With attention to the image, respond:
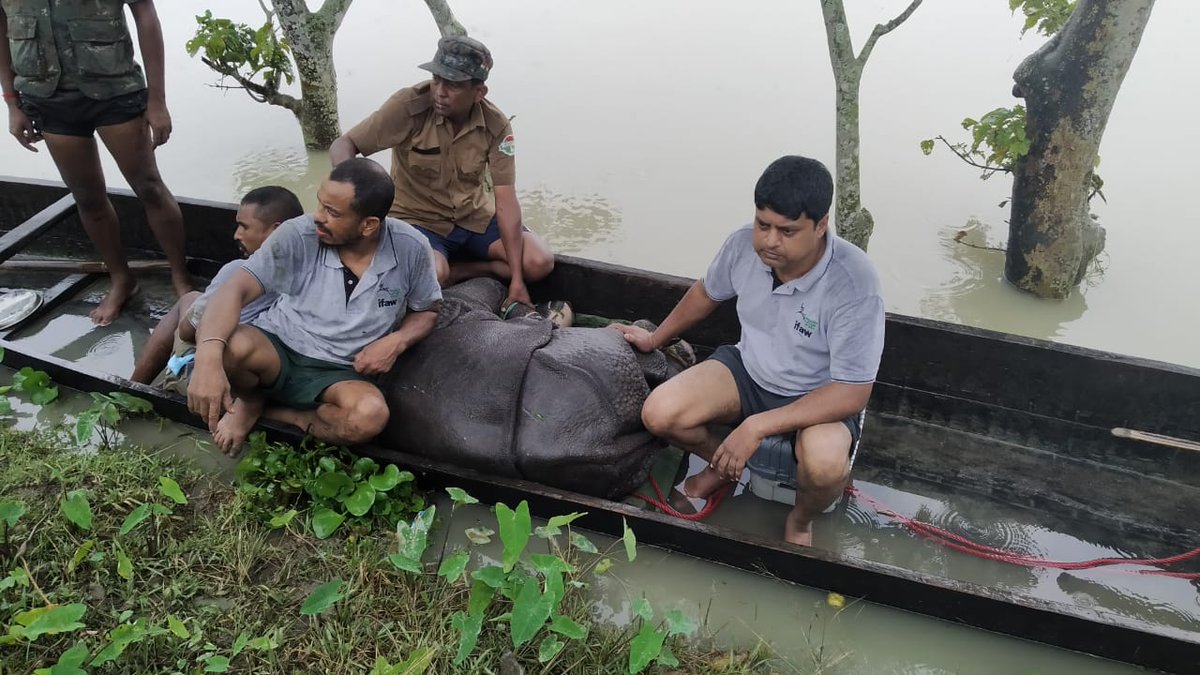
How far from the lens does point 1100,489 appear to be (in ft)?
10.3

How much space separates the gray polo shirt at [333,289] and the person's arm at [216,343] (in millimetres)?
66

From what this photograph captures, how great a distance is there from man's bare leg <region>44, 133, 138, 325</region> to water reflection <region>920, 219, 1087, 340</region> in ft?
14.8

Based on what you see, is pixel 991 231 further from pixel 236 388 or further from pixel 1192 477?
pixel 236 388

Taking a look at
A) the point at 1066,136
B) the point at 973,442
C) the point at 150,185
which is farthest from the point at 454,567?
the point at 1066,136

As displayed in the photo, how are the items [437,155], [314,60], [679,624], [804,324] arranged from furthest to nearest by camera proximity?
1. [314,60]
2. [437,155]
3. [804,324]
4. [679,624]

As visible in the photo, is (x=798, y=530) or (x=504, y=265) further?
(x=504, y=265)

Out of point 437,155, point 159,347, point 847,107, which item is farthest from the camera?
point 847,107

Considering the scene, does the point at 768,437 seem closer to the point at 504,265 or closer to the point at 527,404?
the point at 527,404

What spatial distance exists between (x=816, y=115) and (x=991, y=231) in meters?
2.17

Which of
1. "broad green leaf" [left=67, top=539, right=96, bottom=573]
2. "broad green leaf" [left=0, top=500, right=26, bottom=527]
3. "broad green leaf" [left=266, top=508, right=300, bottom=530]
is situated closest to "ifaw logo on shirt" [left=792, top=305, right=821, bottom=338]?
"broad green leaf" [left=266, top=508, right=300, bottom=530]

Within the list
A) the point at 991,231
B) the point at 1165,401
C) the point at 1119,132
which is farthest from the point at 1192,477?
the point at 1119,132

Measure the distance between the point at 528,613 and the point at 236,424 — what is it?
1.42 meters

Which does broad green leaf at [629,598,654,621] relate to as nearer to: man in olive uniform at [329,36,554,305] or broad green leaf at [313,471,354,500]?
broad green leaf at [313,471,354,500]

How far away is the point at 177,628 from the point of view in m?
2.17
